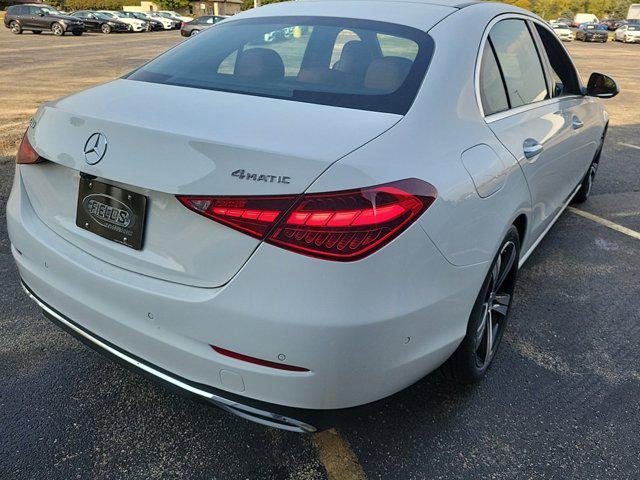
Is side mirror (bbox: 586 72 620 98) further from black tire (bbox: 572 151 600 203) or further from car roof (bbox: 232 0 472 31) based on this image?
car roof (bbox: 232 0 472 31)

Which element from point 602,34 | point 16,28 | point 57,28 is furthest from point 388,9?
point 602,34

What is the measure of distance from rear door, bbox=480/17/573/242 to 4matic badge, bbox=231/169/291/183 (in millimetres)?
1119

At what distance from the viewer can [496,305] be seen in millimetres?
2740

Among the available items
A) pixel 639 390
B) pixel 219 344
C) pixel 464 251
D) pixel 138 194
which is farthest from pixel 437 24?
pixel 639 390

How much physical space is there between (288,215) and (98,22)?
1679 inches

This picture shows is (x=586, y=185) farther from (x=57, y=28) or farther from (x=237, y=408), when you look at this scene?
(x=57, y=28)

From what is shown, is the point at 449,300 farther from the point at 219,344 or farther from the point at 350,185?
the point at 219,344

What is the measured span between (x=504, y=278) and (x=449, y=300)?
3.06 ft

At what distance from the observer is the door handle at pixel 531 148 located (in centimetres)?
255

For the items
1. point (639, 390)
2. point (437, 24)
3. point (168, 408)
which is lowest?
point (168, 408)

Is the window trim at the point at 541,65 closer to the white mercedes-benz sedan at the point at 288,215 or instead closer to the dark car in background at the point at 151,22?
the white mercedes-benz sedan at the point at 288,215

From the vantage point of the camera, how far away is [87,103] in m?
2.07

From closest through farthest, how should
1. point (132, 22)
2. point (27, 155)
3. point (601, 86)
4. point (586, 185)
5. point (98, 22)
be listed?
point (27, 155)
point (601, 86)
point (586, 185)
point (98, 22)
point (132, 22)

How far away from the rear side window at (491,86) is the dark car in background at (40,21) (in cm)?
3630
